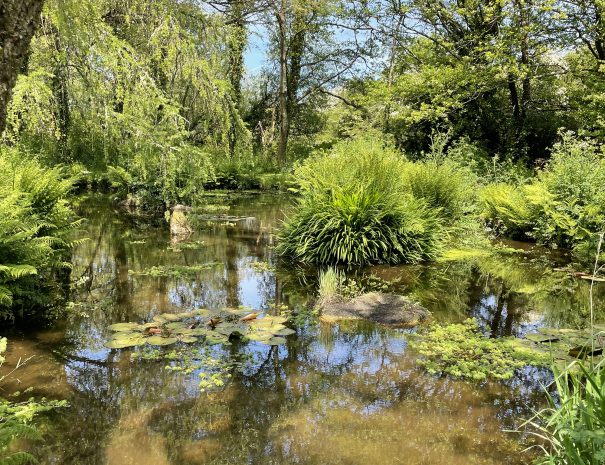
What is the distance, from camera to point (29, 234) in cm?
399

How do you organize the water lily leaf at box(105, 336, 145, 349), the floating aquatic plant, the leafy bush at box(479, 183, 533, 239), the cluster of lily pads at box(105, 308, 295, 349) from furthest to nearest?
1. the leafy bush at box(479, 183, 533, 239)
2. the floating aquatic plant
3. the cluster of lily pads at box(105, 308, 295, 349)
4. the water lily leaf at box(105, 336, 145, 349)

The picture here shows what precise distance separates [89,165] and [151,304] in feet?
29.7

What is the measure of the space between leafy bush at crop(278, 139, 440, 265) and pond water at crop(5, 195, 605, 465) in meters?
1.08

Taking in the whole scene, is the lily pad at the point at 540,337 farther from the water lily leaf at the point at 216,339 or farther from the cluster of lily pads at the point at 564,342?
the water lily leaf at the point at 216,339

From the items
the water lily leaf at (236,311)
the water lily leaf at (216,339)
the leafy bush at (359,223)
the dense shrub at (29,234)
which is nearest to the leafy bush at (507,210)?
the leafy bush at (359,223)

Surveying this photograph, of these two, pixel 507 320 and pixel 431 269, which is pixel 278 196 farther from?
pixel 507 320

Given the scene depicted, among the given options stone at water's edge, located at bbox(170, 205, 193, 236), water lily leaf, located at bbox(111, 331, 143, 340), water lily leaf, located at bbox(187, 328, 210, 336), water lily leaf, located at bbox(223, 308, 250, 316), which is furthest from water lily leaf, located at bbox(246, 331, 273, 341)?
stone at water's edge, located at bbox(170, 205, 193, 236)

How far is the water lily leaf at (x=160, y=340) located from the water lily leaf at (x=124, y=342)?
7 centimetres

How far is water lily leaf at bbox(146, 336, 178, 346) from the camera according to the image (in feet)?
12.9

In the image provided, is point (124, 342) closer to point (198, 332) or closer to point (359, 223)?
point (198, 332)

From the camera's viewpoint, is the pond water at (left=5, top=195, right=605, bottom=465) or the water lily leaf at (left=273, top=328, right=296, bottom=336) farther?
the water lily leaf at (left=273, top=328, right=296, bottom=336)

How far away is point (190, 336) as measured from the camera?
4.13 m

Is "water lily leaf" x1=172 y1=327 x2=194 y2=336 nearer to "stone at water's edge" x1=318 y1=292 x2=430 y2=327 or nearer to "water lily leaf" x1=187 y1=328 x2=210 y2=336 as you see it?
"water lily leaf" x1=187 y1=328 x2=210 y2=336

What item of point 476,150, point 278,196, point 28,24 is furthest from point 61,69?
point 476,150
